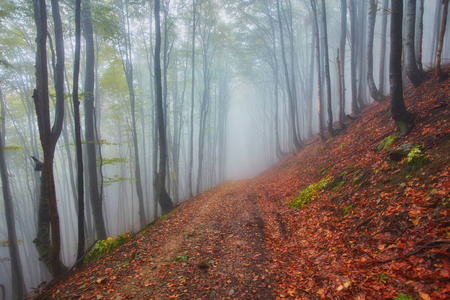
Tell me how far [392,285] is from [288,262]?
1.97 metres

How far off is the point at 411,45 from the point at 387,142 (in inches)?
165

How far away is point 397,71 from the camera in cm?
640

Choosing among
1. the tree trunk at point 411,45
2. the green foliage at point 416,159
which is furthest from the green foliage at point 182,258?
the tree trunk at point 411,45

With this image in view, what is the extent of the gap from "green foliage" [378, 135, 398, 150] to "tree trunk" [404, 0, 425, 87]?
3.55m

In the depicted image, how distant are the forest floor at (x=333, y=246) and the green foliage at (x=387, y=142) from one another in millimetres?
41

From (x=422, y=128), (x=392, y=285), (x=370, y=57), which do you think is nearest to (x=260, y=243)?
(x=392, y=285)

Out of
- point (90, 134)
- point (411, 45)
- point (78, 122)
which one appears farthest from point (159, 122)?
point (411, 45)

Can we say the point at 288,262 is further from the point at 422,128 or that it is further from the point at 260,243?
the point at 422,128

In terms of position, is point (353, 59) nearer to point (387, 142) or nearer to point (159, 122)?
point (387, 142)

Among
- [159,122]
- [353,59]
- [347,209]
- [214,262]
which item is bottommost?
[214,262]

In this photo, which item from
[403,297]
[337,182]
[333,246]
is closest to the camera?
[403,297]

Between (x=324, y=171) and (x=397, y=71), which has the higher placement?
(x=397, y=71)

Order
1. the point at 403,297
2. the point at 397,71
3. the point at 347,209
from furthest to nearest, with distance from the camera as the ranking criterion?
the point at 397,71 → the point at 347,209 → the point at 403,297

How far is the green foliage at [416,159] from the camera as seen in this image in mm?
4640
